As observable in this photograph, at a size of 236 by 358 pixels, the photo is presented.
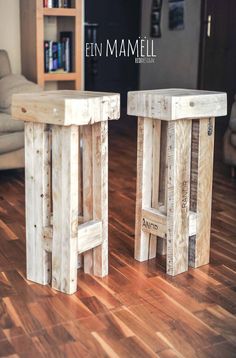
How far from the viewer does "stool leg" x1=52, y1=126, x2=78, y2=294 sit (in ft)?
6.73

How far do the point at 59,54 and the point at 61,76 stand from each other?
19 cm

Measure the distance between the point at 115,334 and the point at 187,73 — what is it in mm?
5341

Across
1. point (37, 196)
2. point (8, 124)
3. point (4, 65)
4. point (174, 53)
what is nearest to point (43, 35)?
point (4, 65)

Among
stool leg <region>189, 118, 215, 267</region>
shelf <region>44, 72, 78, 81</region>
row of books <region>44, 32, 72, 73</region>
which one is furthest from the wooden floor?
row of books <region>44, 32, 72, 73</region>

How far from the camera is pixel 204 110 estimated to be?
7.41ft

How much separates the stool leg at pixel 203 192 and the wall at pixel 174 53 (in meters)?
4.45

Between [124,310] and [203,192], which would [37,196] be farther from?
[203,192]

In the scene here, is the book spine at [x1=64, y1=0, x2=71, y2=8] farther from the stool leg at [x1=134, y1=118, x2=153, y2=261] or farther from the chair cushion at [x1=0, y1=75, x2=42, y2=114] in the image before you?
the stool leg at [x1=134, y1=118, x2=153, y2=261]

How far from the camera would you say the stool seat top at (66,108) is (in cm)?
199

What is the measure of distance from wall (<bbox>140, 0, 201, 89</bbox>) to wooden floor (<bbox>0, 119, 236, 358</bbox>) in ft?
13.8

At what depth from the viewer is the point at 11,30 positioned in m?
4.66

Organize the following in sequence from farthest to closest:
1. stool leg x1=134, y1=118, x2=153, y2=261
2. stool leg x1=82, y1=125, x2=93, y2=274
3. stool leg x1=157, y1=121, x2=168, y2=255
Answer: stool leg x1=157, y1=121, x2=168, y2=255, stool leg x1=134, y1=118, x2=153, y2=261, stool leg x1=82, y1=125, x2=93, y2=274

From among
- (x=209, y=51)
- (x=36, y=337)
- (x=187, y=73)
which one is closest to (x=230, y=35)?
(x=209, y=51)

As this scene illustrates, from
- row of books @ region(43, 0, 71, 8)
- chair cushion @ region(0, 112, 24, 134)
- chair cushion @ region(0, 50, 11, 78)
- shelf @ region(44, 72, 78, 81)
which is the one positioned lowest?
chair cushion @ region(0, 112, 24, 134)
